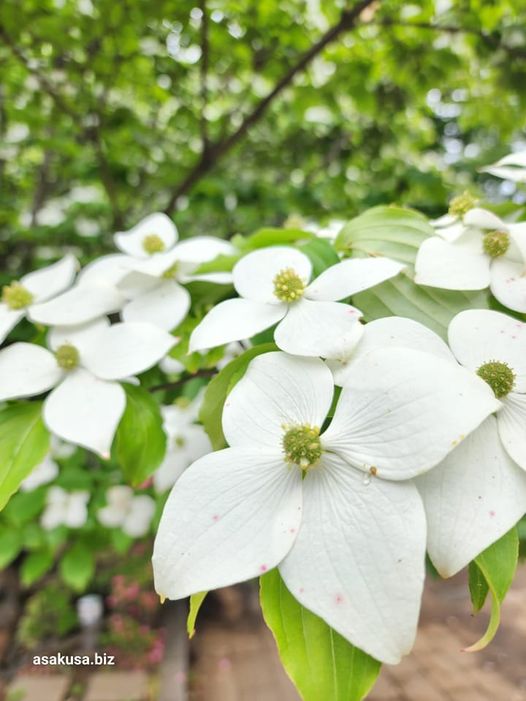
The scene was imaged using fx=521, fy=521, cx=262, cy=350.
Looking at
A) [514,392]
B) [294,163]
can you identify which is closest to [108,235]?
[294,163]

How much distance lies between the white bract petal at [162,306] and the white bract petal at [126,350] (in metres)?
0.02

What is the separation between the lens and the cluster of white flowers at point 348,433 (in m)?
0.23

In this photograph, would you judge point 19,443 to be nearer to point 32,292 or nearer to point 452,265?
point 32,292

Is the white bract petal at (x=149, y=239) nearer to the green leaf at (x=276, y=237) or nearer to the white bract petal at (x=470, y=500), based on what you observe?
the green leaf at (x=276, y=237)

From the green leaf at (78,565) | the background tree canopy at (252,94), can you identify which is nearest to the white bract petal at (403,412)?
the background tree canopy at (252,94)

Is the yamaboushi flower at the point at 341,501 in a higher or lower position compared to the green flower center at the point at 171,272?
lower

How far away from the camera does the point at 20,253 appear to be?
1.08 meters

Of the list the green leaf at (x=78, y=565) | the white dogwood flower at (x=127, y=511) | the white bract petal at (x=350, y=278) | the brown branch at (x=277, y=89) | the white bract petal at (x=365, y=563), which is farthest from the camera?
the green leaf at (x=78, y=565)

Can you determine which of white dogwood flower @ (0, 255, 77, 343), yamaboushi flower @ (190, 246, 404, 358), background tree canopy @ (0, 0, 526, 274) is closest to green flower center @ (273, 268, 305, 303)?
yamaboushi flower @ (190, 246, 404, 358)

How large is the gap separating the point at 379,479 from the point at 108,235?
101 centimetres

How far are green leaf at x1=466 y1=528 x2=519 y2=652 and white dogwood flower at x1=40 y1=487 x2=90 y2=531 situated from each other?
1.05m

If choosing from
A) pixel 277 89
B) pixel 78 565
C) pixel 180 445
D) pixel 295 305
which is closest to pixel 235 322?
pixel 295 305

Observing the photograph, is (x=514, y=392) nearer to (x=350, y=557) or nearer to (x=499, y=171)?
(x=350, y=557)

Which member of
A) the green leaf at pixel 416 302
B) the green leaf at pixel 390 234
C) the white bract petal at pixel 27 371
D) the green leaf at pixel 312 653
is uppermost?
the green leaf at pixel 390 234
